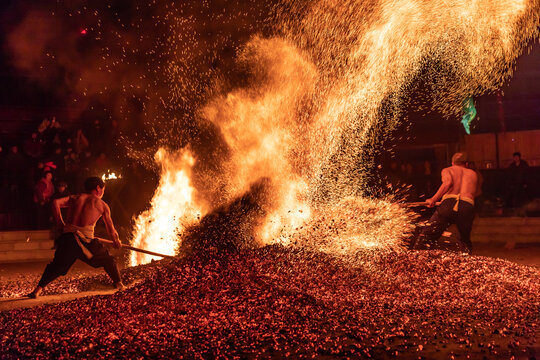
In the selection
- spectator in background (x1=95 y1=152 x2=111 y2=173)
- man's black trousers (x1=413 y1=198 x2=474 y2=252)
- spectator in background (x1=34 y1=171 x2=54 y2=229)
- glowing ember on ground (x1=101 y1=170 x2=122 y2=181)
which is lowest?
man's black trousers (x1=413 y1=198 x2=474 y2=252)

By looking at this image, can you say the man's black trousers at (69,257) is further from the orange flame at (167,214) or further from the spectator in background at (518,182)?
the spectator in background at (518,182)

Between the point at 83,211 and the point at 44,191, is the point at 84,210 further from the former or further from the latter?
the point at 44,191

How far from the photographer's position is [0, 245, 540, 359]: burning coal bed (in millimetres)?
4672

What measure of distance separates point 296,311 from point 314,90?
578 centimetres

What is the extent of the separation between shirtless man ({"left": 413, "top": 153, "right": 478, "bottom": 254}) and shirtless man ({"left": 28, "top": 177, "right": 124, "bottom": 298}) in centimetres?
493

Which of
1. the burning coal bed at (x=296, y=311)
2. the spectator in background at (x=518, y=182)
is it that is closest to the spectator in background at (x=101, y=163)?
the burning coal bed at (x=296, y=311)

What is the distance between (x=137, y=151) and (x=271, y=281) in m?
10.1

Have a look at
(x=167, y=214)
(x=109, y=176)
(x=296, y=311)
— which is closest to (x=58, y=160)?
(x=109, y=176)

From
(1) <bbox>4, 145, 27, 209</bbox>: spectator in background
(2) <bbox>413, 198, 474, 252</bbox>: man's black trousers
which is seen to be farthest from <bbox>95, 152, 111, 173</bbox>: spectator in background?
(2) <bbox>413, 198, 474, 252</bbox>: man's black trousers

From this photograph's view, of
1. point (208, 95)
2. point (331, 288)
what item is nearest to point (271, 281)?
point (331, 288)

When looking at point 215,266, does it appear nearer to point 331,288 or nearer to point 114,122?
point 331,288

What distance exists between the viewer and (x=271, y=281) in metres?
6.67

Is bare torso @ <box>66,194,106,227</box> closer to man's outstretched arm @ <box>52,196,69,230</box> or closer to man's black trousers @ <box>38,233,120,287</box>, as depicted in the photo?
man's outstretched arm @ <box>52,196,69,230</box>

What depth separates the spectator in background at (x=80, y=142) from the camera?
553 inches
